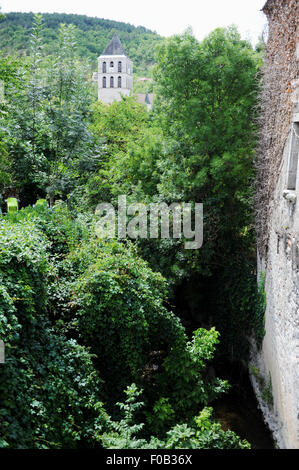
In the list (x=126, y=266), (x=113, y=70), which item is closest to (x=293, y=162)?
(x=126, y=266)

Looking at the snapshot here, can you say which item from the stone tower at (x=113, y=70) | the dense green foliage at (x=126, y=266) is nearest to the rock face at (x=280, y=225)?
the dense green foliage at (x=126, y=266)

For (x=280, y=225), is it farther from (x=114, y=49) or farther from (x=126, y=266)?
(x=114, y=49)

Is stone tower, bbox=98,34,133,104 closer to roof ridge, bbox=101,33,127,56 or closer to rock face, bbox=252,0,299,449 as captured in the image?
roof ridge, bbox=101,33,127,56

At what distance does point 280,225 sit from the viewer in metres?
7.49

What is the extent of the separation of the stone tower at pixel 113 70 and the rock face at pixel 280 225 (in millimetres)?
47959

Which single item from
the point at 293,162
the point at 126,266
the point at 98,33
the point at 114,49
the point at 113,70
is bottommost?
the point at 126,266

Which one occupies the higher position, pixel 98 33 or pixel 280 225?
pixel 98 33

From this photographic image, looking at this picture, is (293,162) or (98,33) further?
(98,33)

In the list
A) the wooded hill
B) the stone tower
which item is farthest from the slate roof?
the wooded hill

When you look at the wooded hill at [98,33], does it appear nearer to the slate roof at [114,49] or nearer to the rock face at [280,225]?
the slate roof at [114,49]

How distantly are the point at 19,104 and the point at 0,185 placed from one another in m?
3.28

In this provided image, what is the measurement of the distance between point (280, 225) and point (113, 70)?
52.2 metres

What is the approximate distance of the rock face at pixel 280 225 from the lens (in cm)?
653
